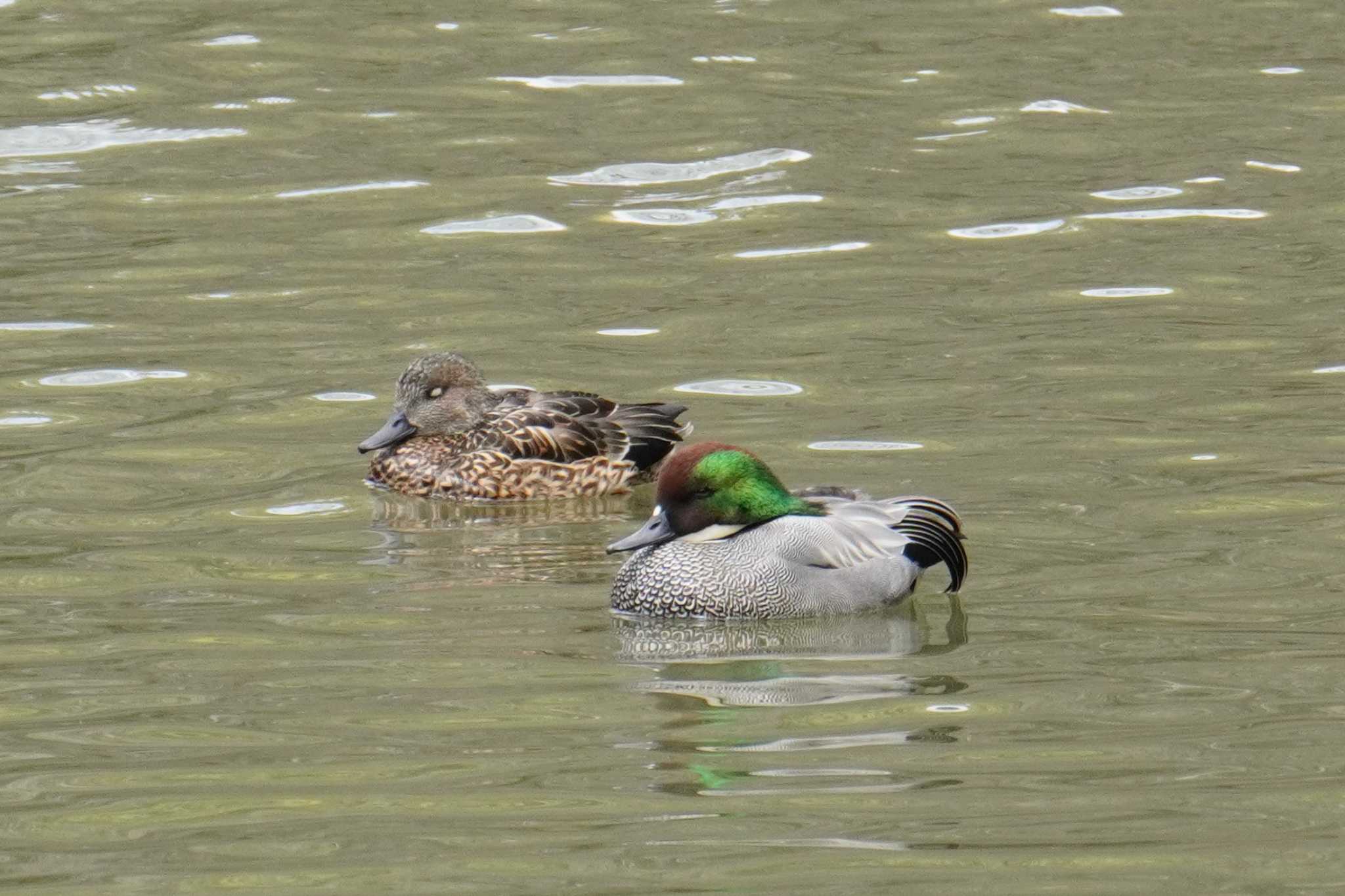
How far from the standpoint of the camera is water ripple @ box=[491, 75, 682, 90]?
1866cm

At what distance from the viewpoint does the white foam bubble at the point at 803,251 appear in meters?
14.6

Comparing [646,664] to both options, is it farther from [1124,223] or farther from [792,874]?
[1124,223]

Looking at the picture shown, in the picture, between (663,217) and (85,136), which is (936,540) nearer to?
(663,217)

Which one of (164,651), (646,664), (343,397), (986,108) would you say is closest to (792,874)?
(646,664)

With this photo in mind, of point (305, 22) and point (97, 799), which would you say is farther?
point (305, 22)

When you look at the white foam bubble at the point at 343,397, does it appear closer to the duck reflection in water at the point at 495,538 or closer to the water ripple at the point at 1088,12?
the duck reflection in water at the point at 495,538

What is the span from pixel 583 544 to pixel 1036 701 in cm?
313

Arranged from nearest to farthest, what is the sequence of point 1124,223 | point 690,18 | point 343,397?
→ point 343,397 < point 1124,223 < point 690,18

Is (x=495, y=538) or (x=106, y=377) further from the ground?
(x=106, y=377)

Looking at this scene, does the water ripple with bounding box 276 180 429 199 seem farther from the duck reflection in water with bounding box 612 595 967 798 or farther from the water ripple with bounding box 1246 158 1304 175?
the duck reflection in water with bounding box 612 595 967 798

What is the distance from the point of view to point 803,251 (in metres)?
14.6

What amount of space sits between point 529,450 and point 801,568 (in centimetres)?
265

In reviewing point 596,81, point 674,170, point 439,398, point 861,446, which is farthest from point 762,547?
point 596,81

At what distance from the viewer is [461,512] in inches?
425
